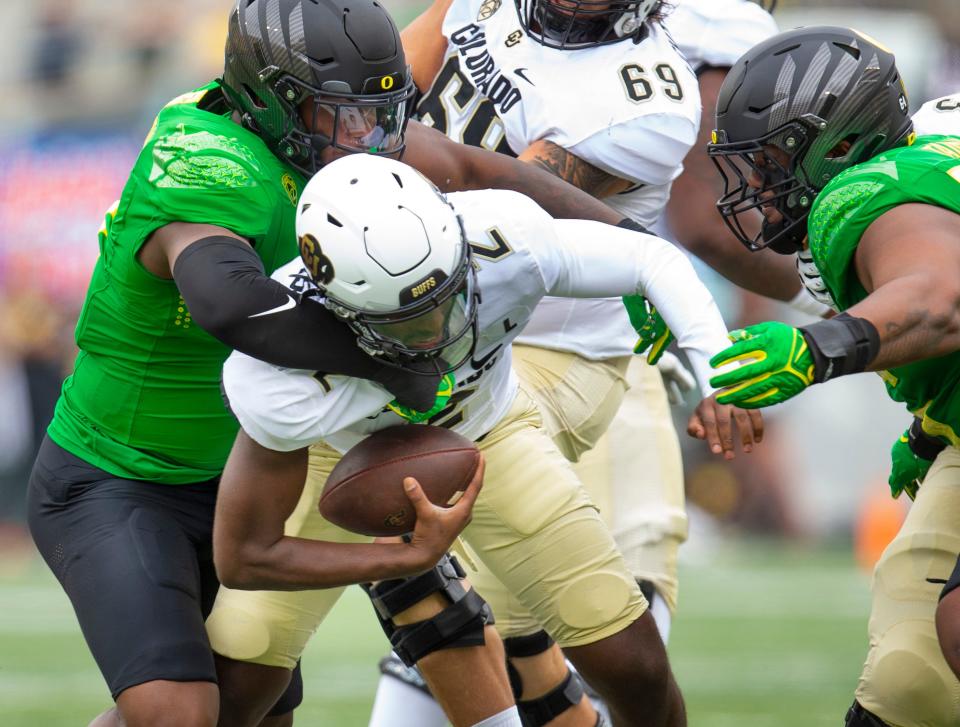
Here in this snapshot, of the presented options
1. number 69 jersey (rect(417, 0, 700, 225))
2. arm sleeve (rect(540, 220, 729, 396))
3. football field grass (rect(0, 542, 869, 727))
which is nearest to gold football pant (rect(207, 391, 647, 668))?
arm sleeve (rect(540, 220, 729, 396))

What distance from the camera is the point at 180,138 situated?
3475 mm

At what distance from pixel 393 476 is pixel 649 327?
28.7 inches

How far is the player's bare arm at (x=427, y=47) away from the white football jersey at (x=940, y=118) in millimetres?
1375

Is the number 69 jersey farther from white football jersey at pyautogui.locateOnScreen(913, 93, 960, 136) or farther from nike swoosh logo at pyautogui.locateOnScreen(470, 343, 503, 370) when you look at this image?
nike swoosh logo at pyautogui.locateOnScreen(470, 343, 503, 370)

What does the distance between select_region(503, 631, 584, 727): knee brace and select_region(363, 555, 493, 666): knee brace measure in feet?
1.70

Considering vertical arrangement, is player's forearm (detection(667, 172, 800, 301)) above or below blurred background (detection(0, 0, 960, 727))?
above

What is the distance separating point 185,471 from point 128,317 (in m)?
0.38

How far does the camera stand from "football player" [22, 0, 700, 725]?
11.0 ft

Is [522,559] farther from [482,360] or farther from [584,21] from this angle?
[584,21]

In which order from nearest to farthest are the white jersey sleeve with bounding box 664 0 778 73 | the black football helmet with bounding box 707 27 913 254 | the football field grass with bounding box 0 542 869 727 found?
1. the black football helmet with bounding box 707 27 913 254
2. the white jersey sleeve with bounding box 664 0 778 73
3. the football field grass with bounding box 0 542 869 727

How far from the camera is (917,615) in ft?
11.5

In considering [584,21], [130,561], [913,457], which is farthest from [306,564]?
[584,21]

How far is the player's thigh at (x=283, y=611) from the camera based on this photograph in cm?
373

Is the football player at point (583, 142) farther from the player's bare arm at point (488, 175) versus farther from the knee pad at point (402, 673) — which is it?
the player's bare arm at point (488, 175)
